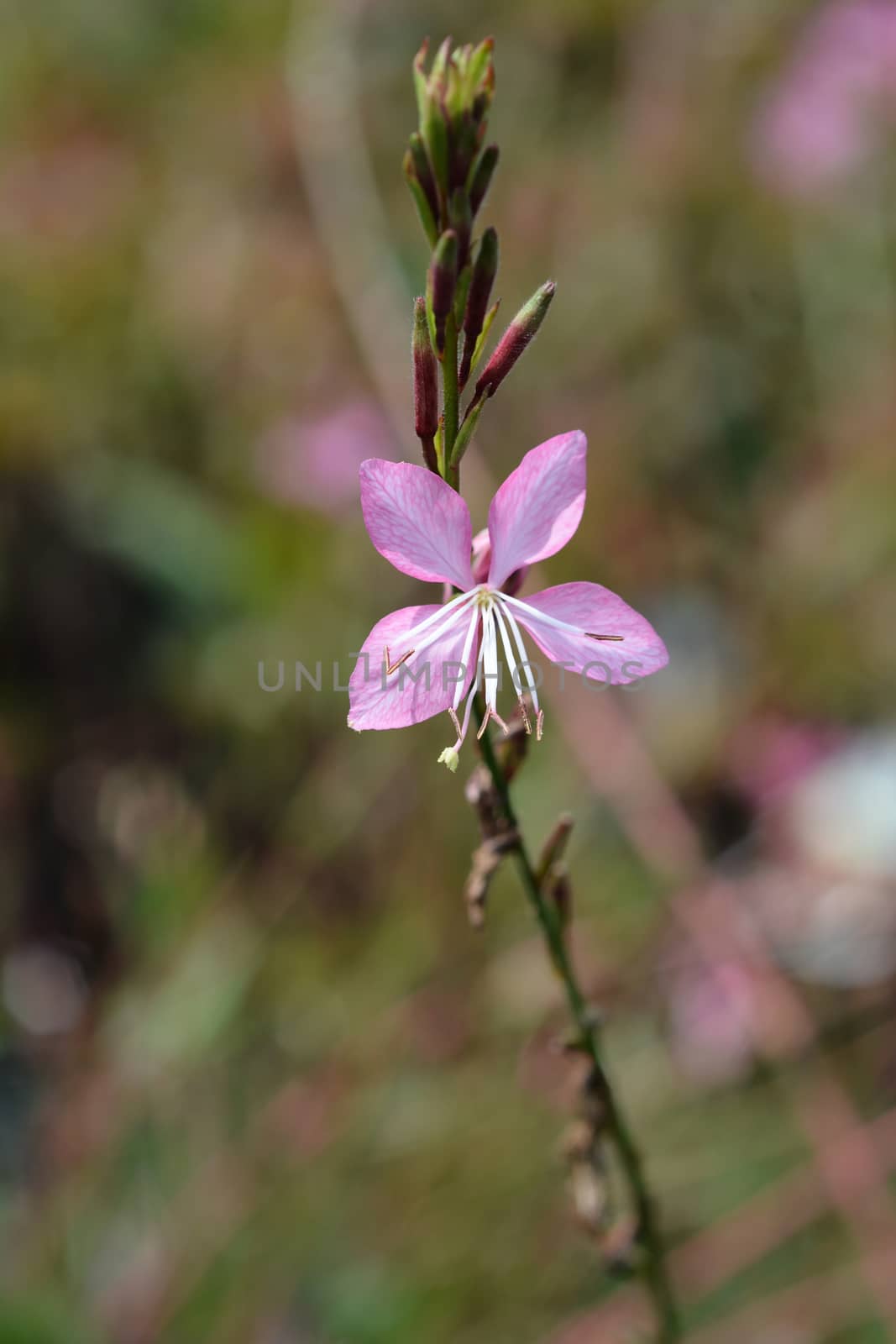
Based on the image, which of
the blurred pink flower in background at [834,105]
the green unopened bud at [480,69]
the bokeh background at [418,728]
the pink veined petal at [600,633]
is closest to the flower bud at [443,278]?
the green unopened bud at [480,69]

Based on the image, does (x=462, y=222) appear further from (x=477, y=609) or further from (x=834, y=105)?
(x=834, y=105)

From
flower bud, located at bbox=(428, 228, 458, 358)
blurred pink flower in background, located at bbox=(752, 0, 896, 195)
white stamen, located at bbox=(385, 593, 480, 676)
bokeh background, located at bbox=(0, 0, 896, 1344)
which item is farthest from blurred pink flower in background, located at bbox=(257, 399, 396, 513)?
flower bud, located at bbox=(428, 228, 458, 358)

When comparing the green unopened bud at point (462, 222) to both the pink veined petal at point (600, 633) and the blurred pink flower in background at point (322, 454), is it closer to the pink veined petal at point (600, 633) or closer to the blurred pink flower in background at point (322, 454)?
the pink veined petal at point (600, 633)

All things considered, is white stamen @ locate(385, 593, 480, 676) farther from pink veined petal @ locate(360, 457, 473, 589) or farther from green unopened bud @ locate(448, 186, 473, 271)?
green unopened bud @ locate(448, 186, 473, 271)

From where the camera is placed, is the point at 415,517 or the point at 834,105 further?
the point at 834,105

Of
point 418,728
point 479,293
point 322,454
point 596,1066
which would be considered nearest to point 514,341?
point 479,293
